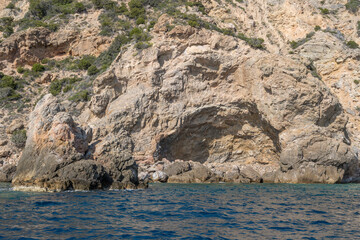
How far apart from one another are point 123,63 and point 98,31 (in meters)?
13.0

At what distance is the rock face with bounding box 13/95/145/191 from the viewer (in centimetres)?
1773

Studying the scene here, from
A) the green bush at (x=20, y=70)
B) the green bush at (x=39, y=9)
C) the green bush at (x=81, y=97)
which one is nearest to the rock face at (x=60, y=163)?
the green bush at (x=81, y=97)

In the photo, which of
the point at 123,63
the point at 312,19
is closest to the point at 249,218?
the point at 123,63

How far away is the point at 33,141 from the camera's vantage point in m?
20.2

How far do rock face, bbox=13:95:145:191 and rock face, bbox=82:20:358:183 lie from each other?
4.25 meters

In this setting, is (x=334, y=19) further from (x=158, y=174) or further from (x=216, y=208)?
(x=216, y=208)

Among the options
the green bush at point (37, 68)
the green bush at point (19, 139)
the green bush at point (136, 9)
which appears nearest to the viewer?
the green bush at point (19, 139)

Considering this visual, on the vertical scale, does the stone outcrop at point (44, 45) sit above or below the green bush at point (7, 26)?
below

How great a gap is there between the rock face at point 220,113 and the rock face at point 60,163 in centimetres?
425

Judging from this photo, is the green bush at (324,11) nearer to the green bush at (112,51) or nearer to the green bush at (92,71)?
the green bush at (112,51)

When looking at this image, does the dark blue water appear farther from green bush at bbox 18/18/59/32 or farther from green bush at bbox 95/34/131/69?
green bush at bbox 18/18/59/32

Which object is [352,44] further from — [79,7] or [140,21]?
[79,7]

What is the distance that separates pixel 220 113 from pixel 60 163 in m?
16.2

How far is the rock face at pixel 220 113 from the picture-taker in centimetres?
2606
